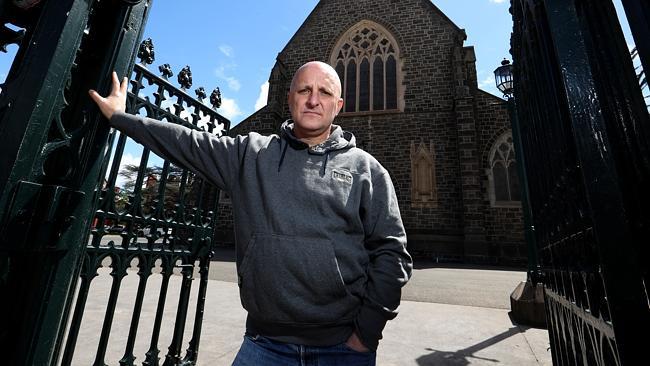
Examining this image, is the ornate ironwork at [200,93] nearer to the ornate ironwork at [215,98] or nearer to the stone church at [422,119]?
the ornate ironwork at [215,98]

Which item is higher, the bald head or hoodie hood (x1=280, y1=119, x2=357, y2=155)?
the bald head

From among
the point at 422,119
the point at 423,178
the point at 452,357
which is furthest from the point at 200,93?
the point at 422,119

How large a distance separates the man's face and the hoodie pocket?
1.83 ft

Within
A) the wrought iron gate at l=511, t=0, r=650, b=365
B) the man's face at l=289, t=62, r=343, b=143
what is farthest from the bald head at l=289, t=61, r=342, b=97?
the wrought iron gate at l=511, t=0, r=650, b=365

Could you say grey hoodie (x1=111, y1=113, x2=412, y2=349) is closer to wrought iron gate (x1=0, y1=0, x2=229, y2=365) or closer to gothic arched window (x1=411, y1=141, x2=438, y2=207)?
wrought iron gate (x1=0, y1=0, x2=229, y2=365)

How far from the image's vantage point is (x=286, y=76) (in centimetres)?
1439

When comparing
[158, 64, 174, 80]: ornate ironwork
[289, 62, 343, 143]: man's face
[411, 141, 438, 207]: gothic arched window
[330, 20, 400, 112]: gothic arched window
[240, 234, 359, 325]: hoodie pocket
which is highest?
[330, 20, 400, 112]: gothic arched window

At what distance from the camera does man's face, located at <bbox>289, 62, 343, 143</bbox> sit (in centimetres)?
143

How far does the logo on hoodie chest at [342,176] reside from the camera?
51.0 inches

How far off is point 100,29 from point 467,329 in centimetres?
407

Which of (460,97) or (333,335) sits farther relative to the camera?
(460,97)

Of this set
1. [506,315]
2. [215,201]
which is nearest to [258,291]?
[215,201]

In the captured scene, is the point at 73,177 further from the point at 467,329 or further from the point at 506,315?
the point at 506,315

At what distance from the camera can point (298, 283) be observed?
3.72 ft
